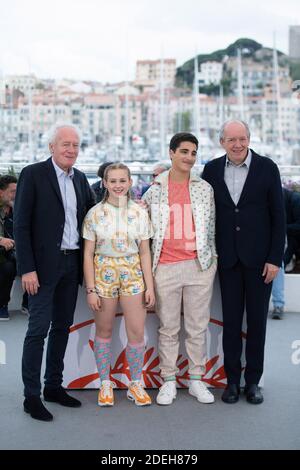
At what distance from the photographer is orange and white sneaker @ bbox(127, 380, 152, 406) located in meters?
3.60

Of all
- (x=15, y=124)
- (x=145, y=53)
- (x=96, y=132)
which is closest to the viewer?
(x=15, y=124)

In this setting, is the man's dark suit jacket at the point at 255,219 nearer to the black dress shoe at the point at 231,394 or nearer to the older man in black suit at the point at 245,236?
the older man in black suit at the point at 245,236

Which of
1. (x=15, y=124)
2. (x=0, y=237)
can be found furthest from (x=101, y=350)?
(x=15, y=124)

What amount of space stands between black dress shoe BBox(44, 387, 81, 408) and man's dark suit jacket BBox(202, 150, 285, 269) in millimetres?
1078

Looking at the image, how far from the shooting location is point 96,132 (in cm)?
4559

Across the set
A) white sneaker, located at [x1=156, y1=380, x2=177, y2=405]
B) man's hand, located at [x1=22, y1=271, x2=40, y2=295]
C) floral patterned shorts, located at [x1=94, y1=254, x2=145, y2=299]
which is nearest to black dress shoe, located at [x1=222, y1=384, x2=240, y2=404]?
white sneaker, located at [x1=156, y1=380, x2=177, y2=405]

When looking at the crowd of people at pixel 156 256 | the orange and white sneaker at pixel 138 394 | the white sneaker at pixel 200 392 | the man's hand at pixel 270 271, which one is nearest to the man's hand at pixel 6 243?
the crowd of people at pixel 156 256

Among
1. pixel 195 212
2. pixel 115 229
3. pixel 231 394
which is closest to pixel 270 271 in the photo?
pixel 195 212

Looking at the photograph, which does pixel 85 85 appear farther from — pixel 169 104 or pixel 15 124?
pixel 15 124

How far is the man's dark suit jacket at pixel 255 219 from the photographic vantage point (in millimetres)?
3545

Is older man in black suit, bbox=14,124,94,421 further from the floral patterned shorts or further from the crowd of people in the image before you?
the floral patterned shorts

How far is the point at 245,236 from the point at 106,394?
111 cm

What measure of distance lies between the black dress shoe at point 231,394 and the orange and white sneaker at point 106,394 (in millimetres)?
603

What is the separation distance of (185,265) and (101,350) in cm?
63
